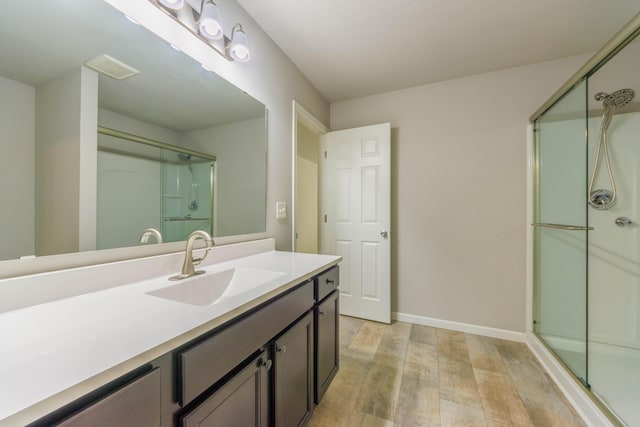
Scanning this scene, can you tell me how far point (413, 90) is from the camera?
2.46 m

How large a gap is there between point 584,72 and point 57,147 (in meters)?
2.50

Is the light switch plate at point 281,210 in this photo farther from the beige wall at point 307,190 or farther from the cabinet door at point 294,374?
the beige wall at point 307,190

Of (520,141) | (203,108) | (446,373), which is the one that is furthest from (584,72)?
(203,108)

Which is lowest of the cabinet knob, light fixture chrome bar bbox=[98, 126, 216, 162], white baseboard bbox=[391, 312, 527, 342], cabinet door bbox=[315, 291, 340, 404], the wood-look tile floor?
the wood-look tile floor

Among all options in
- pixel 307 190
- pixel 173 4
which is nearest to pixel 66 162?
pixel 173 4

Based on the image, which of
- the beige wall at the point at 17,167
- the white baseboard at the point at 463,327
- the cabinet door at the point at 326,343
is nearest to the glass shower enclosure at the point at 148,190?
the beige wall at the point at 17,167

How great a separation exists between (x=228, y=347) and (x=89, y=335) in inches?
12.1

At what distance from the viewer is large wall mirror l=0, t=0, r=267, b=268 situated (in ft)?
2.39

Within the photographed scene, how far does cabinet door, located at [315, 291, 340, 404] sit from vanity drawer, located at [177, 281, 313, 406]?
0.97 feet

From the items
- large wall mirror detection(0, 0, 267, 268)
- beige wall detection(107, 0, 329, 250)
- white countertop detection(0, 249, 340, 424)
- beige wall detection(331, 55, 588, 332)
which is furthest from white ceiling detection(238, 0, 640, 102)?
white countertop detection(0, 249, 340, 424)

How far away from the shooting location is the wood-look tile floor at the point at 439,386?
4.34 ft

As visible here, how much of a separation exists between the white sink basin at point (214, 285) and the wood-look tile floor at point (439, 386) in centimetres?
84

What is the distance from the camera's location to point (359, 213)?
2.54 metres

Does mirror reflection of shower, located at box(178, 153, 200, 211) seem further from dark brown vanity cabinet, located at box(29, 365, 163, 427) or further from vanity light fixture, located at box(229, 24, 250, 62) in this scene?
dark brown vanity cabinet, located at box(29, 365, 163, 427)
